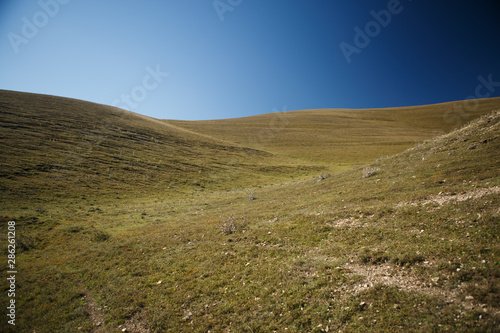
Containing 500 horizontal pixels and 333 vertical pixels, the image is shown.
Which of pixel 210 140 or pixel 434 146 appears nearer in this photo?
pixel 434 146

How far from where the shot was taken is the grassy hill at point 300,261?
589 cm

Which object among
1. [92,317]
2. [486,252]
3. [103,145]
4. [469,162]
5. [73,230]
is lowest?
[92,317]

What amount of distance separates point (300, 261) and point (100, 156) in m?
44.9

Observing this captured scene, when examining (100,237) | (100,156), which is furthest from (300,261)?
(100,156)

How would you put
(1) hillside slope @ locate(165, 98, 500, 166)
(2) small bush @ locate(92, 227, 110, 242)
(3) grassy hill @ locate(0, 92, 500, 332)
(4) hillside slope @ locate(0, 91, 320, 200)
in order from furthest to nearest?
(1) hillside slope @ locate(165, 98, 500, 166)
(4) hillside slope @ locate(0, 91, 320, 200)
(2) small bush @ locate(92, 227, 110, 242)
(3) grassy hill @ locate(0, 92, 500, 332)

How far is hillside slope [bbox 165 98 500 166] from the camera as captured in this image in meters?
64.5

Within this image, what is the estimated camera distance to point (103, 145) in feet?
151

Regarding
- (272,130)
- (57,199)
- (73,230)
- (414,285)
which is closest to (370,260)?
(414,285)

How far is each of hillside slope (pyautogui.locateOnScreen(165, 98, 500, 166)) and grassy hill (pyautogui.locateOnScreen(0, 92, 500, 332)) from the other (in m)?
42.8

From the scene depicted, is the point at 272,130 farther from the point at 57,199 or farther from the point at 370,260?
the point at 370,260

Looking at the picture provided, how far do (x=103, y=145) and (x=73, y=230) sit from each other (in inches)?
1359

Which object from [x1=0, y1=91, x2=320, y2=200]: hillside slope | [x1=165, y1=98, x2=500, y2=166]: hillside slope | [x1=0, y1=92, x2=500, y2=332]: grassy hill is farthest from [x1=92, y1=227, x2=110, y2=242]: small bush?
[x1=165, y1=98, x2=500, y2=166]: hillside slope

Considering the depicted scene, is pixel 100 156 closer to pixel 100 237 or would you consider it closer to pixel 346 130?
pixel 100 237

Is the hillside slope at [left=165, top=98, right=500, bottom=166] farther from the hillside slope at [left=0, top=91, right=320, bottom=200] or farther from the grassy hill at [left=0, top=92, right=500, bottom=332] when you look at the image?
the grassy hill at [left=0, top=92, right=500, bottom=332]
